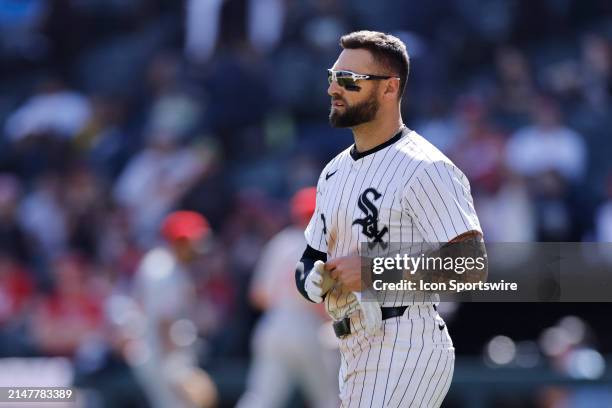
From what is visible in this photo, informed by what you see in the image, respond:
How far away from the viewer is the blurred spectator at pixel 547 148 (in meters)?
8.93

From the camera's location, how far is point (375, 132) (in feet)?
14.3

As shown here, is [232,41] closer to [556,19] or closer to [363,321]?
[556,19]

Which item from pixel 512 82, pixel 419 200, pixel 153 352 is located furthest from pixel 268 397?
pixel 419 200

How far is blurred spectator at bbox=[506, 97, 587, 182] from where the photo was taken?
893 cm

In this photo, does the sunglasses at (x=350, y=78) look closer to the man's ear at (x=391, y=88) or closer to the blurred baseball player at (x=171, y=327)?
the man's ear at (x=391, y=88)

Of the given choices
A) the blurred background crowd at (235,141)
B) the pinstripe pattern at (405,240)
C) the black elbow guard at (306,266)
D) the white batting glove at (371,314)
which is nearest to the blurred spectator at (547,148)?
the blurred background crowd at (235,141)

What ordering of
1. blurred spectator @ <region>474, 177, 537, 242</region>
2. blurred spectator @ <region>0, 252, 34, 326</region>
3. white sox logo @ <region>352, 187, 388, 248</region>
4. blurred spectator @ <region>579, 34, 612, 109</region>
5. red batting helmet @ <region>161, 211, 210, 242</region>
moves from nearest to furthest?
white sox logo @ <region>352, 187, 388, 248</region>
red batting helmet @ <region>161, 211, 210, 242</region>
blurred spectator @ <region>474, 177, 537, 242</region>
blurred spectator @ <region>579, 34, 612, 109</region>
blurred spectator @ <region>0, 252, 34, 326</region>

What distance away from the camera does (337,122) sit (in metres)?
4.33

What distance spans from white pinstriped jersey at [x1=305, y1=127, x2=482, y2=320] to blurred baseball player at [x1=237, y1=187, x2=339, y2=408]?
3402 millimetres

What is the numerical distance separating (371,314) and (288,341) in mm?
3804

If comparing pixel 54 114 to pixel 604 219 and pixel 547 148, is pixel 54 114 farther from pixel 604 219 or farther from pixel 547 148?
pixel 604 219

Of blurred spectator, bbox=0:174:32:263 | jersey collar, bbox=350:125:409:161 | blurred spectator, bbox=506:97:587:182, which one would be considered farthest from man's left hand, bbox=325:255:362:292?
blurred spectator, bbox=0:174:32:263

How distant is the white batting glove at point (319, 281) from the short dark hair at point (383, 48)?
71 centimetres

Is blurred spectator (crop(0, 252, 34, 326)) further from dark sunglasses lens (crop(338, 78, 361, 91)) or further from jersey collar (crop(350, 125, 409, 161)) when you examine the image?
dark sunglasses lens (crop(338, 78, 361, 91))
